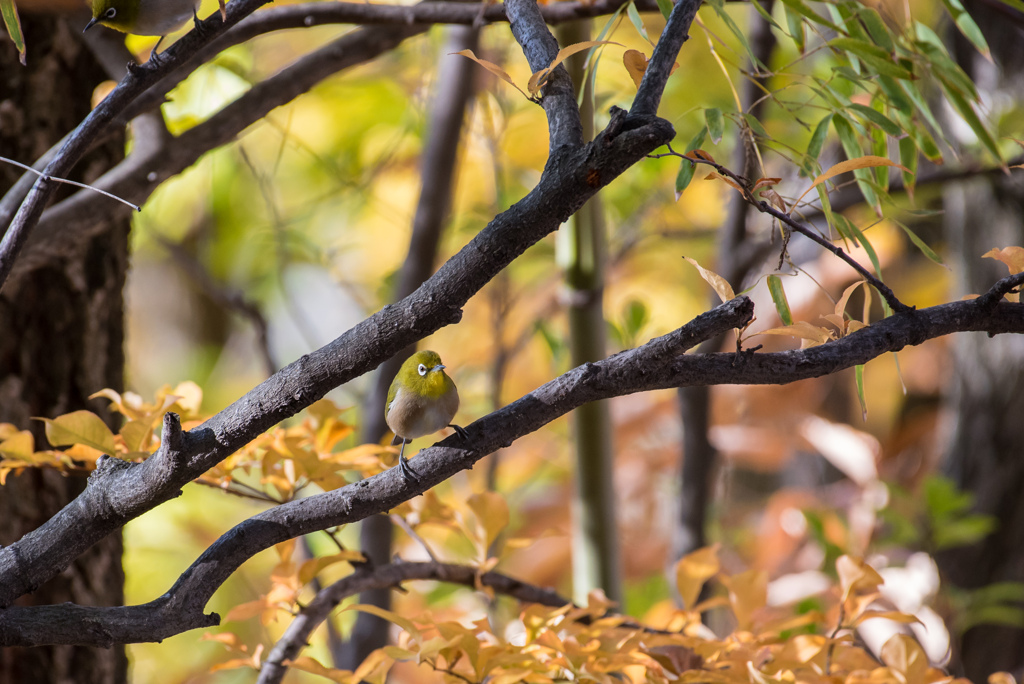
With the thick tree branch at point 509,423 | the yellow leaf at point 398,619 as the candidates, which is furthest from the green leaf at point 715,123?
the yellow leaf at point 398,619

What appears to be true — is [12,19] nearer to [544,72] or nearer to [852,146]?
[544,72]

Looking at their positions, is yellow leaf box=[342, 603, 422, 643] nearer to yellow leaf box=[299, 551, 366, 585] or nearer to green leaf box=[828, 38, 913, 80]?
yellow leaf box=[299, 551, 366, 585]

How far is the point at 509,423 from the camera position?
1.34 ft

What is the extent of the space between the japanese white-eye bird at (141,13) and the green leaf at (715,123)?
1.04ft

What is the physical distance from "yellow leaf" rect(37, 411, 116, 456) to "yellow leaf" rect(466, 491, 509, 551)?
267mm

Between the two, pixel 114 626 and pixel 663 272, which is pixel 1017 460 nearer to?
pixel 663 272

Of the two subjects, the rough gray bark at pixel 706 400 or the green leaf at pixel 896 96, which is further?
the rough gray bark at pixel 706 400

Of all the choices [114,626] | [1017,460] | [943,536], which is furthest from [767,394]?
[114,626]

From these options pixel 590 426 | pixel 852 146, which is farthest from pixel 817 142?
pixel 590 426

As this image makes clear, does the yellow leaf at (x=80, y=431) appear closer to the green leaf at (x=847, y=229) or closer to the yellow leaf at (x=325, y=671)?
the yellow leaf at (x=325, y=671)

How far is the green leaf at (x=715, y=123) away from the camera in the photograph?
1.39ft

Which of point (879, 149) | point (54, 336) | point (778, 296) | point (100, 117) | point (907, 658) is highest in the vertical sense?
point (54, 336)

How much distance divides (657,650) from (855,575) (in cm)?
16

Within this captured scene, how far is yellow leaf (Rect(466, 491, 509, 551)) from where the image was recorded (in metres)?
0.60
